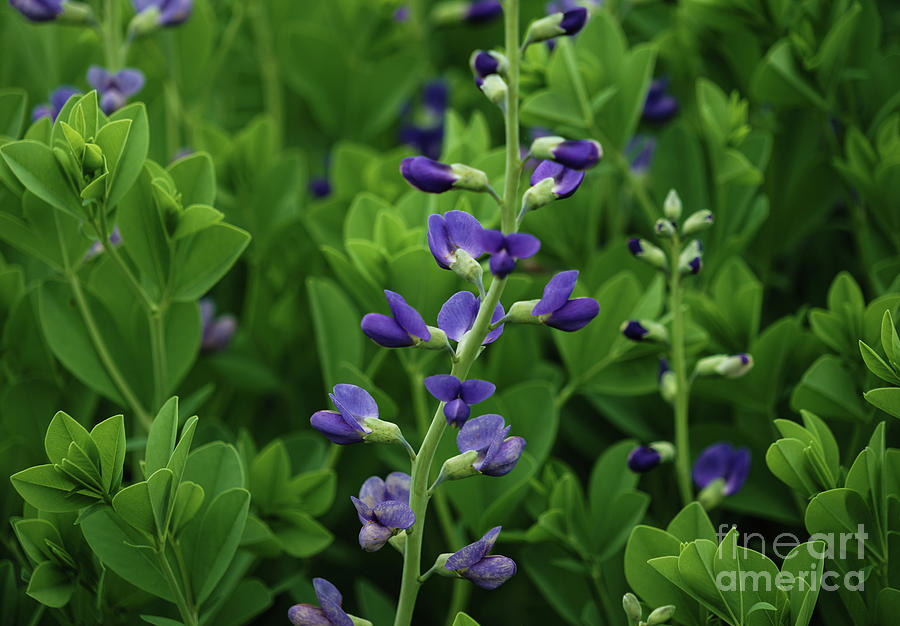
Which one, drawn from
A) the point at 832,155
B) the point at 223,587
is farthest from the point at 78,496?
the point at 832,155

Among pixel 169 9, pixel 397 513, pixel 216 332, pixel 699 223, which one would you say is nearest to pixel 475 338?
pixel 397 513

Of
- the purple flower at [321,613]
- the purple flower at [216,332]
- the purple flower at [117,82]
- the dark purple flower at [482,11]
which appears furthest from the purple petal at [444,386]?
the dark purple flower at [482,11]

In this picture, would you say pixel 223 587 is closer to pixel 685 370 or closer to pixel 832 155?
pixel 685 370

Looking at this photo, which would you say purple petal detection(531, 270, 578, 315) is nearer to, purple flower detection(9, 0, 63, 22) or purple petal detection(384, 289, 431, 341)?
purple petal detection(384, 289, 431, 341)

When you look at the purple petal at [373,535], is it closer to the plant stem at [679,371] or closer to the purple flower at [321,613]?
the purple flower at [321,613]

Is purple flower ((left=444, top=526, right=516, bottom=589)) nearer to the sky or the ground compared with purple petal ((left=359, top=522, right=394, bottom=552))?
nearer to the ground

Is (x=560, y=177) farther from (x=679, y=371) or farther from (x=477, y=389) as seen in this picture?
(x=679, y=371)

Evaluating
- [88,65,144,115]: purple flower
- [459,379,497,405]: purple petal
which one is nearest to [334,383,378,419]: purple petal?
[459,379,497,405]: purple petal
